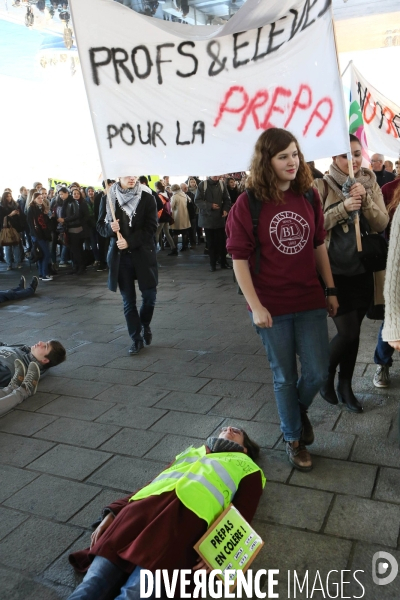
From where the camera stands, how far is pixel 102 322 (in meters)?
6.83

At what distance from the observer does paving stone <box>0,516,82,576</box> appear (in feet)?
7.77

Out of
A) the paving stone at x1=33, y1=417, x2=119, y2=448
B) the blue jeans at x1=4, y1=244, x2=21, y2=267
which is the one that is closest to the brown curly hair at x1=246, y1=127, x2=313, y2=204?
the paving stone at x1=33, y1=417, x2=119, y2=448

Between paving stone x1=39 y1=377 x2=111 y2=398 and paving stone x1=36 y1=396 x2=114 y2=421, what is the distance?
10 cm

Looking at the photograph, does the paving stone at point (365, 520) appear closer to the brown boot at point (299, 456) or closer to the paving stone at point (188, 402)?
the brown boot at point (299, 456)

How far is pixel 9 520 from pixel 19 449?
84 centimetres

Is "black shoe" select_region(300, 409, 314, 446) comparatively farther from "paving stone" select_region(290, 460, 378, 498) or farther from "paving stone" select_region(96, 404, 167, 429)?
"paving stone" select_region(96, 404, 167, 429)

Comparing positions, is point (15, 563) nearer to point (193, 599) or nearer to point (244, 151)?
point (193, 599)

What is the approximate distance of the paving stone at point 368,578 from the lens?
2.03 meters

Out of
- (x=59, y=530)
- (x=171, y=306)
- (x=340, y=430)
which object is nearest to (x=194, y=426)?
(x=340, y=430)

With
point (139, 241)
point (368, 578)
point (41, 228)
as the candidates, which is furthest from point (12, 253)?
point (368, 578)

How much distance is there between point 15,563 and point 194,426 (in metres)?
1.49

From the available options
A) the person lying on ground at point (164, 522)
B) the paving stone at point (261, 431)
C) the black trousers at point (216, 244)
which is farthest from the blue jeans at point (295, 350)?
the black trousers at point (216, 244)

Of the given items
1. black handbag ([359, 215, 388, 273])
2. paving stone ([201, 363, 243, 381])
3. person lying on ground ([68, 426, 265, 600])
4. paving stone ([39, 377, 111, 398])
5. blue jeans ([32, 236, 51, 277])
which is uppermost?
black handbag ([359, 215, 388, 273])

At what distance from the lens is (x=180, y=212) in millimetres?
13203
